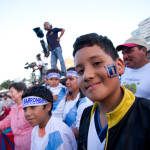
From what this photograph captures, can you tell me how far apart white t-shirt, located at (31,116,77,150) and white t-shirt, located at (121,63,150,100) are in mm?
1277

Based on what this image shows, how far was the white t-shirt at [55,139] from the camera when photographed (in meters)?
1.50

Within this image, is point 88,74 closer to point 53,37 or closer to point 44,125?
point 44,125

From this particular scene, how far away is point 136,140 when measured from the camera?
0.73 m

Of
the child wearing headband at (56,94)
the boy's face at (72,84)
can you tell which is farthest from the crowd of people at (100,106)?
the child wearing headband at (56,94)

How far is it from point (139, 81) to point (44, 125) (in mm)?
1712

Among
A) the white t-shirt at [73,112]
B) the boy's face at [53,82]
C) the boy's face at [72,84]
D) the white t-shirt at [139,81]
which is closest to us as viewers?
the white t-shirt at [139,81]

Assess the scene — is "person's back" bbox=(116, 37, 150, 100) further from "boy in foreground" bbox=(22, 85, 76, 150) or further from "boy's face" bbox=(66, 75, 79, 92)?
"boy in foreground" bbox=(22, 85, 76, 150)

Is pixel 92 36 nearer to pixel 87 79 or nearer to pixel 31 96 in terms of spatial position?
pixel 87 79

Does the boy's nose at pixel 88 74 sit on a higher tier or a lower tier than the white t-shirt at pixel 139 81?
higher

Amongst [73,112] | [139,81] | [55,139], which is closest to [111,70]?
[55,139]

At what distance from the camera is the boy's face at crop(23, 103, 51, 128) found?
5.85 ft

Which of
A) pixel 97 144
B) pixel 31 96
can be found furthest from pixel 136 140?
pixel 31 96

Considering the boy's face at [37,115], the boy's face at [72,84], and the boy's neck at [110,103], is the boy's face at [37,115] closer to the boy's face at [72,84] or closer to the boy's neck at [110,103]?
the boy's face at [72,84]

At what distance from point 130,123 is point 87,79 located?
16.4 inches
